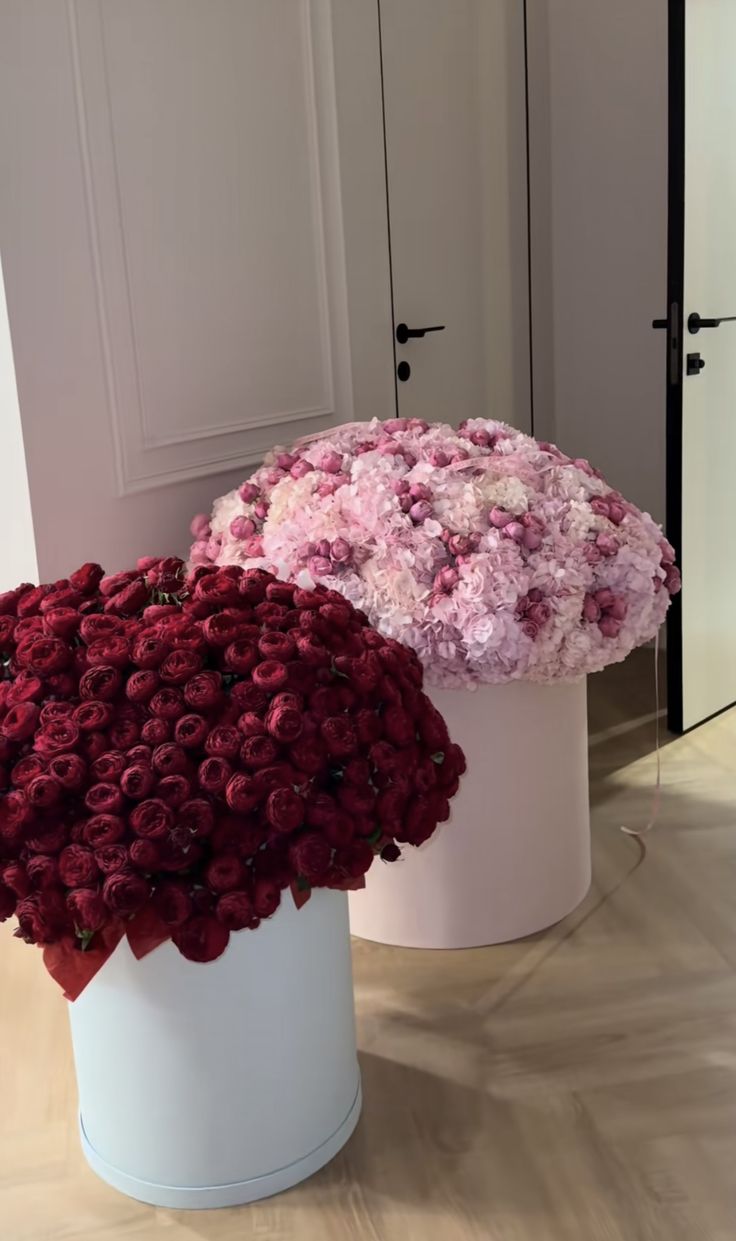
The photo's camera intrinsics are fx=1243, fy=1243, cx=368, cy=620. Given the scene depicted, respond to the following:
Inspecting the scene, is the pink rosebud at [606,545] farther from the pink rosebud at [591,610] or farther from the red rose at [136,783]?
the red rose at [136,783]

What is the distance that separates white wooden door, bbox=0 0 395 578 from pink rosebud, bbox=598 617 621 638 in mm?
965

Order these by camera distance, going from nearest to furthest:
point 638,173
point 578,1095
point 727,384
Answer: point 578,1095
point 727,384
point 638,173

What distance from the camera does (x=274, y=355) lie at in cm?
285

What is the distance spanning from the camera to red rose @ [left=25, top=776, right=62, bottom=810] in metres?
1.41

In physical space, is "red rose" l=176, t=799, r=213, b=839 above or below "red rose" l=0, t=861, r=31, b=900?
above

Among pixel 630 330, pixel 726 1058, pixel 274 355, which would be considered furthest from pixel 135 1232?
pixel 630 330

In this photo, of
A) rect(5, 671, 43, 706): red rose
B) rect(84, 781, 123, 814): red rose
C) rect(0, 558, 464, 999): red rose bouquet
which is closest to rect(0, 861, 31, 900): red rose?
rect(0, 558, 464, 999): red rose bouquet

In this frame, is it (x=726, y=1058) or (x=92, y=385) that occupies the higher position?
(x=92, y=385)

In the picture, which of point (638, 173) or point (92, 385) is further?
point (638, 173)

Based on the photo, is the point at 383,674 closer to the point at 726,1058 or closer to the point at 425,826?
the point at 425,826

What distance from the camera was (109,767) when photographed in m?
1.44

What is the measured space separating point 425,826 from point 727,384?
2.15 meters

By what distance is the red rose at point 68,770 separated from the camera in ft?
4.68

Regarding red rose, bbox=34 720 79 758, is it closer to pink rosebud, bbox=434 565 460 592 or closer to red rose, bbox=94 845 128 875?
red rose, bbox=94 845 128 875
